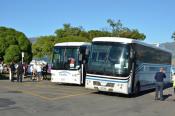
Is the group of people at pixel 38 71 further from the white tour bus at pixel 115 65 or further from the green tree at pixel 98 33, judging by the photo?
the green tree at pixel 98 33

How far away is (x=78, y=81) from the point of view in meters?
30.0

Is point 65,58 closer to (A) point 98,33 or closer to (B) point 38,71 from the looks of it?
(B) point 38,71

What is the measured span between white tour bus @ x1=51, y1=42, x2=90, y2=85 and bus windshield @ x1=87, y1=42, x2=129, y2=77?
19.0 ft

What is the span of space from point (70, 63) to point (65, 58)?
0.55 meters

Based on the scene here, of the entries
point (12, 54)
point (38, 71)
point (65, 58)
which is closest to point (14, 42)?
point (12, 54)

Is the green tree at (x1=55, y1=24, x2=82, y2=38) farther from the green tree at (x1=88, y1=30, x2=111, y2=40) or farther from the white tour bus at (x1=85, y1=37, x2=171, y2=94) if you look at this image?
the white tour bus at (x1=85, y1=37, x2=171, y2=94)

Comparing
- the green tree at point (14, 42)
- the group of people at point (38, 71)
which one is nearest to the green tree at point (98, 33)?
the green tree at point (14, 42)

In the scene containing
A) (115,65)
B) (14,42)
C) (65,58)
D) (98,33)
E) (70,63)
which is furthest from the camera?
(98,33)

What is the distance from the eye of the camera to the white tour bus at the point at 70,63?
2994 cm

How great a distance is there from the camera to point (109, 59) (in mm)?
23234

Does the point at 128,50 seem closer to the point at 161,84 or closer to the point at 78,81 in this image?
the point at 161,84

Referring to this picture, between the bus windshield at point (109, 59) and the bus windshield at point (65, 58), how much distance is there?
20.1ft

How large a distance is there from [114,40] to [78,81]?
709cm

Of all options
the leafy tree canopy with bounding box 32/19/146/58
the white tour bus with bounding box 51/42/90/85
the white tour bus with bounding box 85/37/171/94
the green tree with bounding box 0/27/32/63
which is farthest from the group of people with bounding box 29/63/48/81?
the leafy tree canopy with bounding box 32/19/146/58
